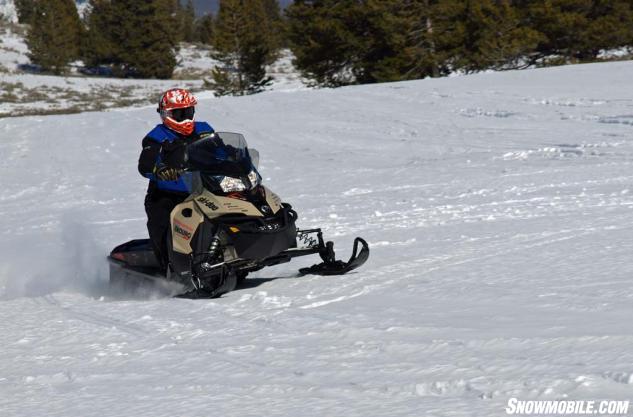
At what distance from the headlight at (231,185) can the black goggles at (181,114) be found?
763mm

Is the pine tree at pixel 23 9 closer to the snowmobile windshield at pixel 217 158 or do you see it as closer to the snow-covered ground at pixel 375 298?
the snow-covered ground at pixel 375 298

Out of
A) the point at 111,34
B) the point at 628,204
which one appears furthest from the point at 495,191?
the point at 111,34

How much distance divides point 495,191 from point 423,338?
21.3 feet

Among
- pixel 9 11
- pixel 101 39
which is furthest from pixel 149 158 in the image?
pixel 9 11

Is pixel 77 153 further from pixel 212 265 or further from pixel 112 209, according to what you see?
pixel 212 265

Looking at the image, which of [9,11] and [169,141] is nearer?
[169,141]

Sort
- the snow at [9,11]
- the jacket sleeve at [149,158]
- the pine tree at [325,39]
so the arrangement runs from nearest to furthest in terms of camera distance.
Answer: the jacket sleeve at [149,158], the pine tree at [325,39], the snow at [9,11]

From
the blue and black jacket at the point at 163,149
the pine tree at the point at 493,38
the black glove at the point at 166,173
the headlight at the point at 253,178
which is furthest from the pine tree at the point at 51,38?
the headlight at the point at 253,178

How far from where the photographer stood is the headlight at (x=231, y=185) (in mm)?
6512

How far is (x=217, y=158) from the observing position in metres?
6.60

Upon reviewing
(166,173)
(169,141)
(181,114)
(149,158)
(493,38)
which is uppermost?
(493,38)

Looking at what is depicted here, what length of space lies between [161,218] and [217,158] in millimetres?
752

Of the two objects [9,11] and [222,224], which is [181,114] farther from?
[9,11]

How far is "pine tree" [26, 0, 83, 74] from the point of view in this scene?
54812 millimetres
